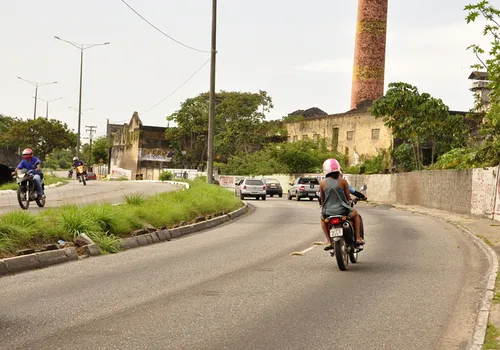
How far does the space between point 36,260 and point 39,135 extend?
7732cm

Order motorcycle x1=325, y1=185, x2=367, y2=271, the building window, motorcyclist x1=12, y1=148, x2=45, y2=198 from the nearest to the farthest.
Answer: motorcycle x1=325, y1=185, x2=367, y2=271, motorcyclist x1=12, y1=148, x2=45, y2=198, the building window

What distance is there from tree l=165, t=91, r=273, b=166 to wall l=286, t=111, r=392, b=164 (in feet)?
32.7

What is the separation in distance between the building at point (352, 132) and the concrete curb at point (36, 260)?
172 feet

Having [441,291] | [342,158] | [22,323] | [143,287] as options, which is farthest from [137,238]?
[342,158]

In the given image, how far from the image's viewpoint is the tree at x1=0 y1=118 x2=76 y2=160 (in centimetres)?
8562

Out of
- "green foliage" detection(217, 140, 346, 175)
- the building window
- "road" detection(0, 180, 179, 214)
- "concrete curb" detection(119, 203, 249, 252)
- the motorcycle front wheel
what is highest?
the building window

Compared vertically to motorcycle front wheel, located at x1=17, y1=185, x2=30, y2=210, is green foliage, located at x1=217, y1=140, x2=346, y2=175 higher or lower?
higher

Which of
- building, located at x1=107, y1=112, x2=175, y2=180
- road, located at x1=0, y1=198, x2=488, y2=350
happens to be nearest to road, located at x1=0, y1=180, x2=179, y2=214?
road, located at x1=0, y1=198, x2=488, y2=350

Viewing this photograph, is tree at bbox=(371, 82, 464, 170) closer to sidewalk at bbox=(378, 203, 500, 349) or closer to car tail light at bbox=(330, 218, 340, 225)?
sidewalk at bbox=(378, 203, 500, 349)

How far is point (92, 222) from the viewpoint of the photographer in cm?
1536

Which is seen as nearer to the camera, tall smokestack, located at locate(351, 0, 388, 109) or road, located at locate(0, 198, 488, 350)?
road, located at locate(0, 198, 488, 350)

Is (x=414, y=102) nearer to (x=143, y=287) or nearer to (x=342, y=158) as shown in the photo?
(x=342, y=158)

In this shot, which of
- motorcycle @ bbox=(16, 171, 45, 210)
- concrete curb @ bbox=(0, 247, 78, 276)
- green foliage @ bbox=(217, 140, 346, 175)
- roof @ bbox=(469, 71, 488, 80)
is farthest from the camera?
green foliage @ bbox=(217, 140, 346, 175)

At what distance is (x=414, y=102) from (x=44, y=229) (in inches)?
1512
